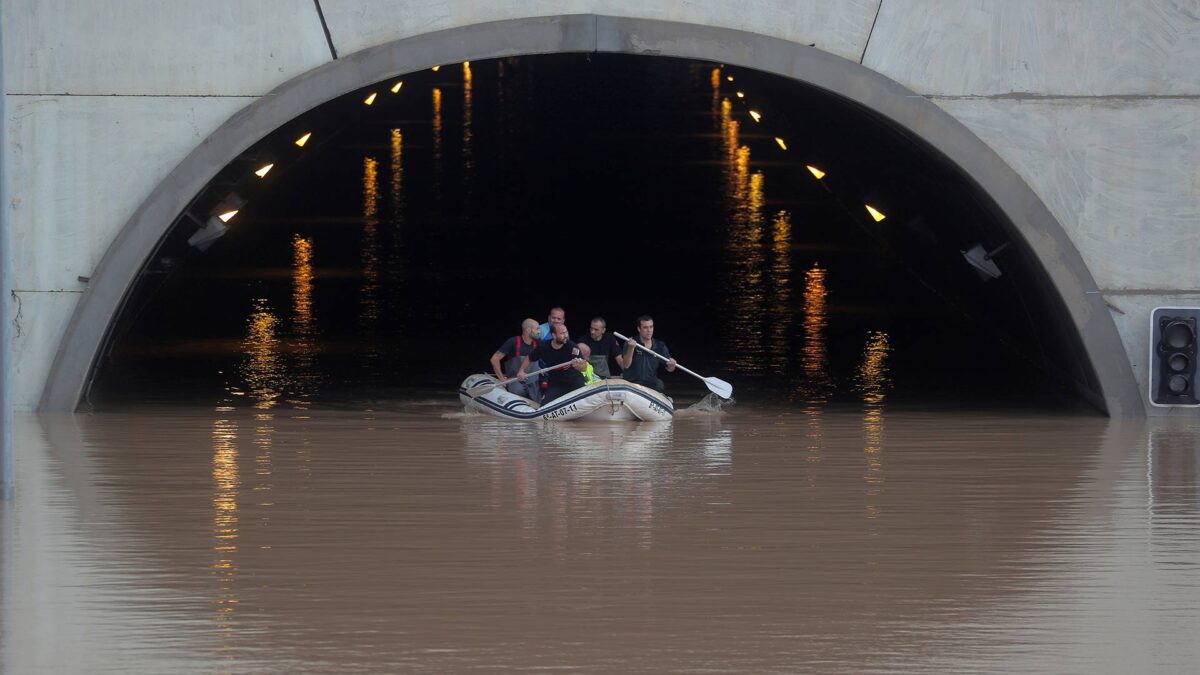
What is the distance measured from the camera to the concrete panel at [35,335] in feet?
57.0

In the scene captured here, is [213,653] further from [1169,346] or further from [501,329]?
[501,329]

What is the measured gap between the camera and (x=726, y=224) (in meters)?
37.8

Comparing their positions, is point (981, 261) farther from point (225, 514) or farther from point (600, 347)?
point (225, 514)

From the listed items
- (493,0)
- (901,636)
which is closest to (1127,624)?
(901,636)

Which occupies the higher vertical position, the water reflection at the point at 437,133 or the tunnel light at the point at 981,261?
the water reflection at the point at 437,133

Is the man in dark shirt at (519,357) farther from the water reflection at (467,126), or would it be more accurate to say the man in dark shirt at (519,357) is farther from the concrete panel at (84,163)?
the water reflection at (467,126)

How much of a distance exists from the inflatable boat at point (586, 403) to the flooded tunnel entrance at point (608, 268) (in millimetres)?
1653

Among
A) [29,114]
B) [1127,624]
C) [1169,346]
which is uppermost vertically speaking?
Answer: [29,114]

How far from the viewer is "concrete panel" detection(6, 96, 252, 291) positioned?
56.7 ft

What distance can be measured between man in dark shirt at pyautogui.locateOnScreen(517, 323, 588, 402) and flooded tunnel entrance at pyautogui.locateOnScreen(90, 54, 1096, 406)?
1536 millimetres

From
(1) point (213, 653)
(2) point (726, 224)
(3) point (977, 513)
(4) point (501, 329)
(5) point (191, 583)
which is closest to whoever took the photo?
(1) point (213, 653)

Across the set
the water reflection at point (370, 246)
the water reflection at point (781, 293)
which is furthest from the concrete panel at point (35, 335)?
the water reflection at point (781, 293)

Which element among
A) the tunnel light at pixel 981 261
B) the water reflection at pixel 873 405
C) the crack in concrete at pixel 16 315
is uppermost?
the tunnel light at pixel 981 261

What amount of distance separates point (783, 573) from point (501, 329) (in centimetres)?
1462
